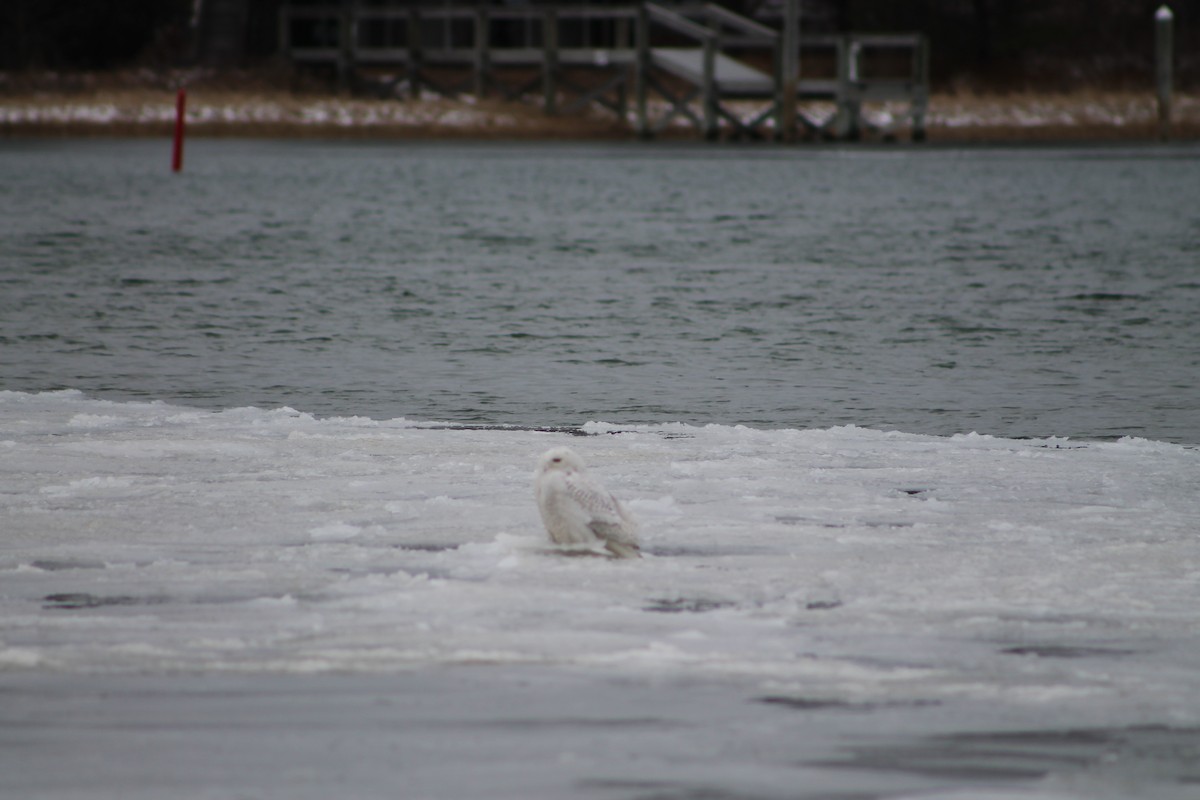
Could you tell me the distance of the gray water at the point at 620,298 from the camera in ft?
28.3

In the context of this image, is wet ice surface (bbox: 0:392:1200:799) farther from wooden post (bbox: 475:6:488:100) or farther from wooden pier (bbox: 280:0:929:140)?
wooden post (bbox: 475:6:488:100)

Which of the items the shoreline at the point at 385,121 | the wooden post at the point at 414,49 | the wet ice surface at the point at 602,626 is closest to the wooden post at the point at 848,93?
the shoreline at the point at 385,121

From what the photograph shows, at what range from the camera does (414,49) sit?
132 feet

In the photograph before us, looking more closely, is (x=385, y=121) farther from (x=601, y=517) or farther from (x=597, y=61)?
(x=601, y=517)

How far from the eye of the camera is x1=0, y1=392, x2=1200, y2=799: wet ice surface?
3.48 m

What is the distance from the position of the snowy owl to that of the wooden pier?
3120 cm

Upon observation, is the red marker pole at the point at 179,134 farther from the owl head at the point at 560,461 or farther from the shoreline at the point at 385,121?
the owl head at the point at 560,461

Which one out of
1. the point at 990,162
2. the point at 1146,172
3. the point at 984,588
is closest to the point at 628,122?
the point at 990,162

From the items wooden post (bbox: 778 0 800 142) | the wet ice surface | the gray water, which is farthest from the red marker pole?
the wet ice surface

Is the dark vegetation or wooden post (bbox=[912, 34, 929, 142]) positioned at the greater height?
the dark vegetation

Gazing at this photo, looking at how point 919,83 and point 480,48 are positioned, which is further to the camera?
point 480,48

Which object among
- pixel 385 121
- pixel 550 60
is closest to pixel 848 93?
pixel 550 60

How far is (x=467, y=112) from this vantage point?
39.2 meters

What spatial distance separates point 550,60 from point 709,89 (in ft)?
11.4
